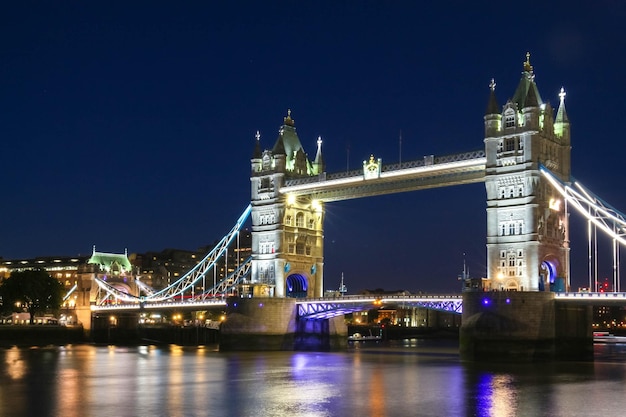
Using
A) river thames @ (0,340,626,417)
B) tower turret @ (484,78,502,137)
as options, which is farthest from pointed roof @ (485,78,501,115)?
river thames @ (0,340,626,417)

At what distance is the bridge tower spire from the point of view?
2559 inches

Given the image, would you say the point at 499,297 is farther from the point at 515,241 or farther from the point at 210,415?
the point at 210,415

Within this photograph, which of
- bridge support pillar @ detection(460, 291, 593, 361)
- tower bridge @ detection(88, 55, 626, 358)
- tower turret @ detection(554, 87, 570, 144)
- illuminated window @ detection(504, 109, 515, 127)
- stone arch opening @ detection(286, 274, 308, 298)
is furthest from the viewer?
stone arch opening @ detection(286, 274, 308, 298)

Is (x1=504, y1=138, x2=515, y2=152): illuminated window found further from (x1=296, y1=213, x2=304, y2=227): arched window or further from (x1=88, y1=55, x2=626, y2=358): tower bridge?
(x1=296, y1=213, x2=304, y2=227): arched window

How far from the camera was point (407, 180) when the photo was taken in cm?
7456

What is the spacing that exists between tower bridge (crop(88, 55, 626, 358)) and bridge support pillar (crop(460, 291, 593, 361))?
9 centimetres

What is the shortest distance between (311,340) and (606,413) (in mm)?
49064

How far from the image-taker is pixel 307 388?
4503cm

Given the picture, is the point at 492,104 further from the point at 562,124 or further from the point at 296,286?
the point at 296,286

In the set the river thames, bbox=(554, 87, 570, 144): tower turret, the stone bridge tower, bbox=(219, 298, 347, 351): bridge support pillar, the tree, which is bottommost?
the river thames

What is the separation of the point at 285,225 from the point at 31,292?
38.0 metres

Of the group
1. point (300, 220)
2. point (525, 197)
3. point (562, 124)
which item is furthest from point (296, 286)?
point (562, 124)

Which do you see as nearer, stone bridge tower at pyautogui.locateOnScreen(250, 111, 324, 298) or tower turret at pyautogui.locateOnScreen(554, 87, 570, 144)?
tower turret at pyautogui.locateOnScreen(554, 87, 570, 144)

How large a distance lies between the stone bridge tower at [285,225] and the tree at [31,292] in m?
33.2
